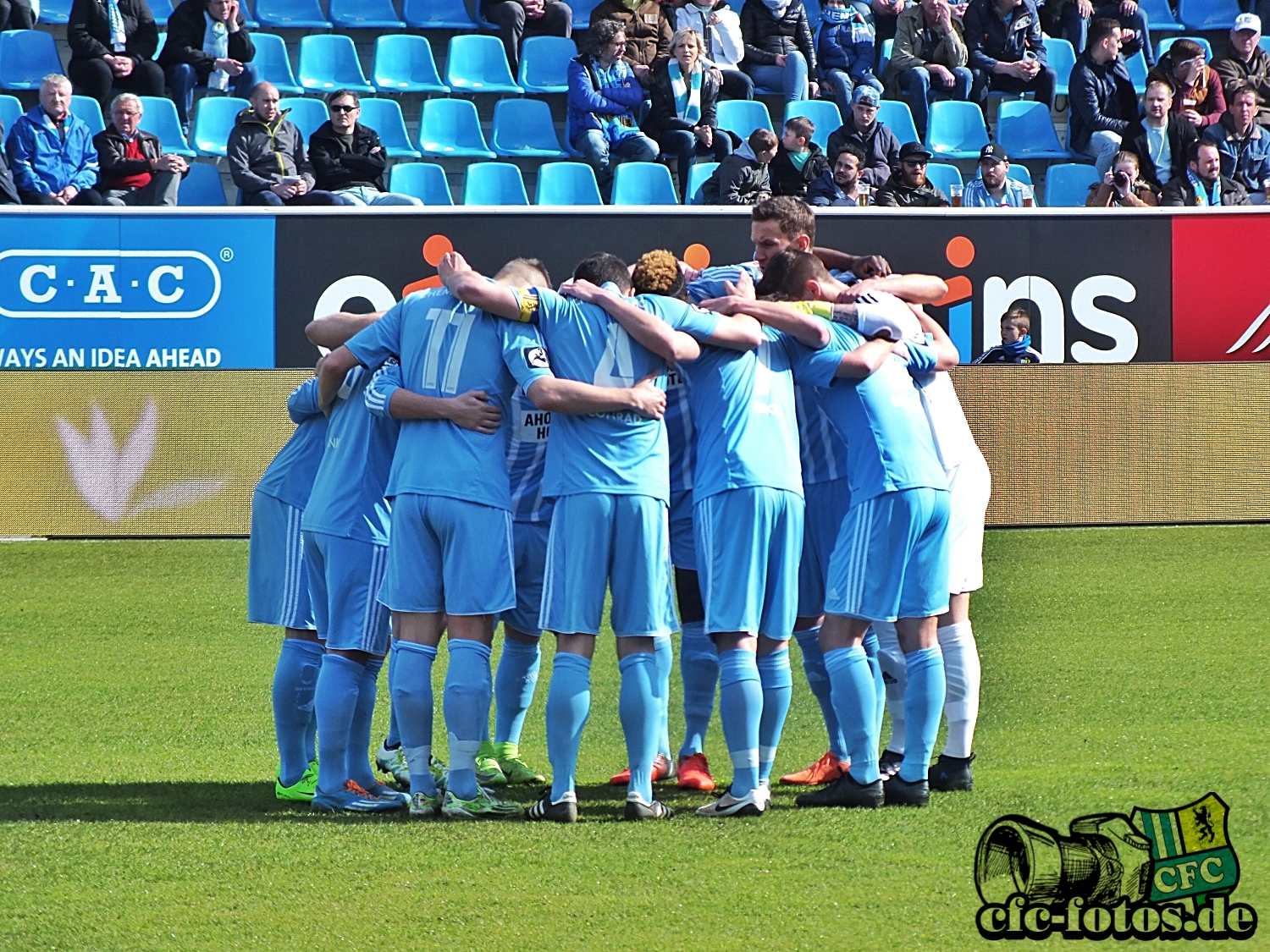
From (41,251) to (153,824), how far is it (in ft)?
24.2

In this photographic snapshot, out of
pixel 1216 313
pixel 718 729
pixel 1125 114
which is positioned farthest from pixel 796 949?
pixel 1125 114

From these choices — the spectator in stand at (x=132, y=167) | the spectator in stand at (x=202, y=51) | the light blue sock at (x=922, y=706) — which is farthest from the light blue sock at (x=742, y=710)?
the spectator in stand at (x=202, y=51)

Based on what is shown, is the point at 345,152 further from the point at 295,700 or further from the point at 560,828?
the point at 560,828

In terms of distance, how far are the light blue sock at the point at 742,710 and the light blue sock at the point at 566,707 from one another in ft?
1.55

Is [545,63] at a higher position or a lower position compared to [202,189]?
higher

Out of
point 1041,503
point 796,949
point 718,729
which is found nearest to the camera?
point 796,949

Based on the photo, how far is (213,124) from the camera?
14500 millimetres

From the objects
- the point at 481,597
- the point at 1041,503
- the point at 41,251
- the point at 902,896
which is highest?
the point at 41,251

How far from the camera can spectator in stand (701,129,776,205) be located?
43.4ft

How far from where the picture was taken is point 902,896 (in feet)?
14.9

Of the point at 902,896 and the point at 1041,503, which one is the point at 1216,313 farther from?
the point at 902,896

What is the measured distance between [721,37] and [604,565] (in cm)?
1110

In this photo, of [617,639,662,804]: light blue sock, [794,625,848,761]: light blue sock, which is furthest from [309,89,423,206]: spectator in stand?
[617,639,662,804]: light blue sock

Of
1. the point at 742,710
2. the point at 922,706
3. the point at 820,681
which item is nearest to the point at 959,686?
the point at 922,706
